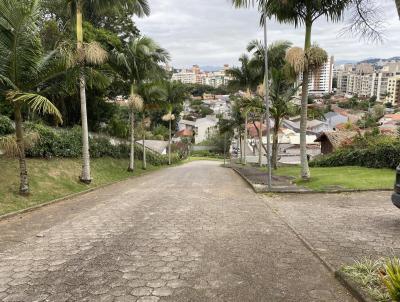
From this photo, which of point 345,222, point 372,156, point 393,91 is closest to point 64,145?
point 345,222

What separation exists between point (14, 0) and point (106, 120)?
709 inches

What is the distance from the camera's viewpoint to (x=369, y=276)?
440 cm

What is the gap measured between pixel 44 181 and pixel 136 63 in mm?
12318

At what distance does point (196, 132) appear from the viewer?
100 meters

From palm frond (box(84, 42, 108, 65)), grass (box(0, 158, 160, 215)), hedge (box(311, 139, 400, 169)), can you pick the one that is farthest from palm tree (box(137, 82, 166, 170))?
hedge (box(311, 139, 400, 169))

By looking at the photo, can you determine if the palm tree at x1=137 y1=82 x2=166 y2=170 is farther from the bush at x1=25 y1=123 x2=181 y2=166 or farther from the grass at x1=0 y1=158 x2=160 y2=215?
the grass at x1=0 y1=158 x2=160 y2=215

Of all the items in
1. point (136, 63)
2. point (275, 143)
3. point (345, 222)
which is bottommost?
point (345, 222)

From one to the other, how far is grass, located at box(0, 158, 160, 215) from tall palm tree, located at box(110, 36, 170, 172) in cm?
523

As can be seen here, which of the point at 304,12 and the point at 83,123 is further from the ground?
the point at 304,12

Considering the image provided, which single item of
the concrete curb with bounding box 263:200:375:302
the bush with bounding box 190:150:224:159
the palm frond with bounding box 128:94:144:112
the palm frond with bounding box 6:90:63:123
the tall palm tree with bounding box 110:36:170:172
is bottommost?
the bush with bounding box 190:150:224:159

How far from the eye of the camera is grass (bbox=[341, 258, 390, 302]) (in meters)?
3.95

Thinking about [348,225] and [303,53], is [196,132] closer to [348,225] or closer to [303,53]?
[303,53]

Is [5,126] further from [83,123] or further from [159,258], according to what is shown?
[159,258]

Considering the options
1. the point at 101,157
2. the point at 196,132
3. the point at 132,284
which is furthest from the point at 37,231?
the point at 196,132
